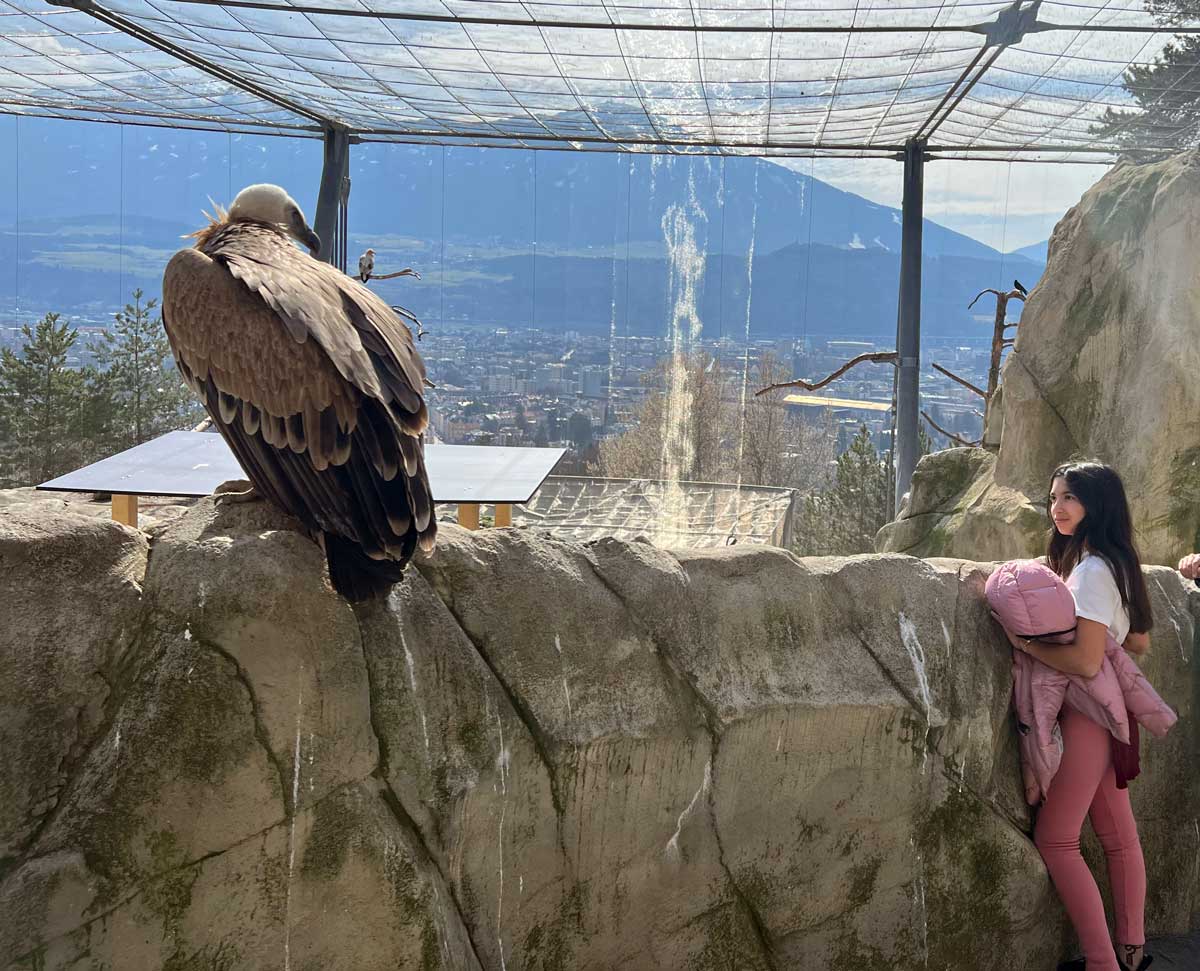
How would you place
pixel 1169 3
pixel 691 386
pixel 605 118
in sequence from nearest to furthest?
pixel 1169 3 → pixel 605 118 → pixel 691 386

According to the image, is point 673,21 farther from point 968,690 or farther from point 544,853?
point 544,853

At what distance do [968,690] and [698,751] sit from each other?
74cm

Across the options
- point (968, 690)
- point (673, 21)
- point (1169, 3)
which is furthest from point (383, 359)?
point (1169, 3)

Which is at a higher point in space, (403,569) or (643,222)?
(643,222)

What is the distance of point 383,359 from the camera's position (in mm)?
2381

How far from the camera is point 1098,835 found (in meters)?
2.83

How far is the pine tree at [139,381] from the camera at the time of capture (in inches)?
622

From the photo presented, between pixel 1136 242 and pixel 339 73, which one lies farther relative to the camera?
pixel 339 73

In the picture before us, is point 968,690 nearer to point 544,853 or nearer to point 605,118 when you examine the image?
point 544,853

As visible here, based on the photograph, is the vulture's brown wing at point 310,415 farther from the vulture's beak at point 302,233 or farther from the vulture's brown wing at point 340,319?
the vulture's beak at point 302,233

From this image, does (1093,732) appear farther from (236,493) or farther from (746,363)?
(746,363)

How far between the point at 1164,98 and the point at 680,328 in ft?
30.8

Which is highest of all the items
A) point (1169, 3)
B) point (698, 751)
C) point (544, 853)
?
point (1169, 3)

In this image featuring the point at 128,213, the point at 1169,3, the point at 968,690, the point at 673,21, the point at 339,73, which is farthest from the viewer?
the point at 128,213
